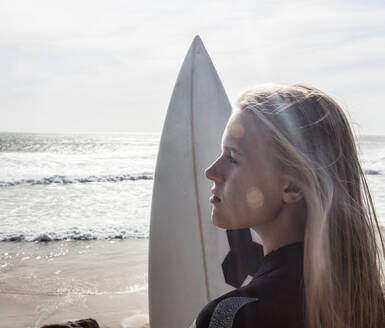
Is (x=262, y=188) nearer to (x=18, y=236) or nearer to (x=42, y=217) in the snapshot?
(x=18, y=236)

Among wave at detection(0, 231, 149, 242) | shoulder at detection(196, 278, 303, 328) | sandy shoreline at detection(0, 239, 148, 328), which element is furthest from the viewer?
wave at detection(0, 231, 149, 242)

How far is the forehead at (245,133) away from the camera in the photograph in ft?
3.02

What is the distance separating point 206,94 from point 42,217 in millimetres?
5423

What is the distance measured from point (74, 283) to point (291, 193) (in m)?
3.65

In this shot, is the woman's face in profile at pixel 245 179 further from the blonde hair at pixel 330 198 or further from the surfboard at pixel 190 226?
the surfboard at pixel 190 226

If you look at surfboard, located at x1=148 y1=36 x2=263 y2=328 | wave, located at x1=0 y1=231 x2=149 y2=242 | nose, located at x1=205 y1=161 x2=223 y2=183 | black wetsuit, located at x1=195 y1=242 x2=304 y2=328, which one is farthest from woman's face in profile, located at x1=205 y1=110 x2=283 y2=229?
wave, located at x1=0 y1=231 x2=149 y2=242

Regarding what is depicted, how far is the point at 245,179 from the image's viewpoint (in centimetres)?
94

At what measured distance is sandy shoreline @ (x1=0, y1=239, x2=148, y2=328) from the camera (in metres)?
3.32

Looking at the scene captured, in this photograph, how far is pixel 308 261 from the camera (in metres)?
0.81

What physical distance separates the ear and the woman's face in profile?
0.5 inches

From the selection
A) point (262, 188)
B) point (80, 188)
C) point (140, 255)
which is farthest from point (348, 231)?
point (80, 188)

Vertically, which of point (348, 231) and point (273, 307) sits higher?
point (348, 231)

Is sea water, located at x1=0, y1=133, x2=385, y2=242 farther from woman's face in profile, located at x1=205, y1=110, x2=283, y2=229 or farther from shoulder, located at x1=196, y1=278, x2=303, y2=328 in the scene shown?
shoulder, located at x1=196, y1=278, x2=303, y2=328

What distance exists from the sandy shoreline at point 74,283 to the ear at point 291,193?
2.61 m
